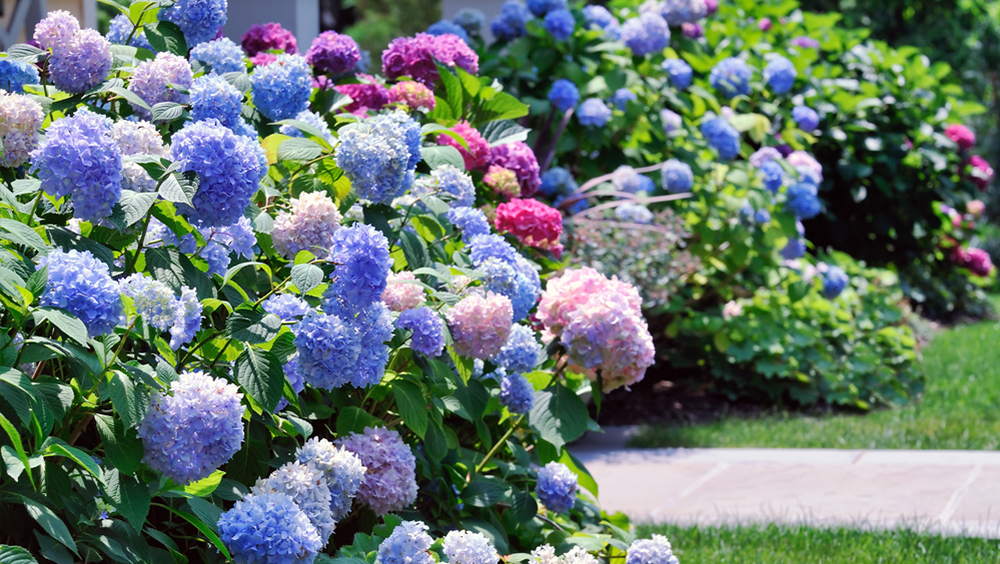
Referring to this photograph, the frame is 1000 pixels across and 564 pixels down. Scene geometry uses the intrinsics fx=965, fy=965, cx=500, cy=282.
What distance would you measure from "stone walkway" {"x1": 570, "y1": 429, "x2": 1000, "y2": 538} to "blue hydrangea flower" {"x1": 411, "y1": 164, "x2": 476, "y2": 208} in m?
1.63

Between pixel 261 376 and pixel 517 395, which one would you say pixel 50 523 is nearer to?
pixel 261 376

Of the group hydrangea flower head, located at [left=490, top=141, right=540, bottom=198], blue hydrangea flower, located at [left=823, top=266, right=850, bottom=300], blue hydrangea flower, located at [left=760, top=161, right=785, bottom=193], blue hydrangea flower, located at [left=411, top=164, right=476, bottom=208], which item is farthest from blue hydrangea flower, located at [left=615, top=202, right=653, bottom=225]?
blue hydrangea flower, located at [left=411, top=164, right=476, bottom=208]

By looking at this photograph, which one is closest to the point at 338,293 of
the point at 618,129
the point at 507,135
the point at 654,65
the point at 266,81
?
the point at 266,81

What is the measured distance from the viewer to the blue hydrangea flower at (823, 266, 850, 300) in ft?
19.2

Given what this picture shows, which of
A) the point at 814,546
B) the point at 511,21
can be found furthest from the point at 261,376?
the point at 511,21

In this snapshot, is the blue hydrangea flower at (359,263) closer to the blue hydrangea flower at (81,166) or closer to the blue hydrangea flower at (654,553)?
the blue hydrangea flower at (81,166)

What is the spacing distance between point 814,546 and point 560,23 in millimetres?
2833

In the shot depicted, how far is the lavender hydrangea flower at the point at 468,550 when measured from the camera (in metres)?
1.75

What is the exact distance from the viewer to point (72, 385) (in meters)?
1.46

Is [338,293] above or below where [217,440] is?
above

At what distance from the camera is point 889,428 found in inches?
190

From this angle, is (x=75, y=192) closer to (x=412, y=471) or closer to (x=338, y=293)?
(x=338, y=293)

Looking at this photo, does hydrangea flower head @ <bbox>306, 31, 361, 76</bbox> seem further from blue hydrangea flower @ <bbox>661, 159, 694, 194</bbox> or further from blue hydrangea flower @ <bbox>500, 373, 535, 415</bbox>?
Result: blue hydrangea flower @ <bbox>661, 159, 694, 194</bbox>

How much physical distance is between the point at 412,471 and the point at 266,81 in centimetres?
96
